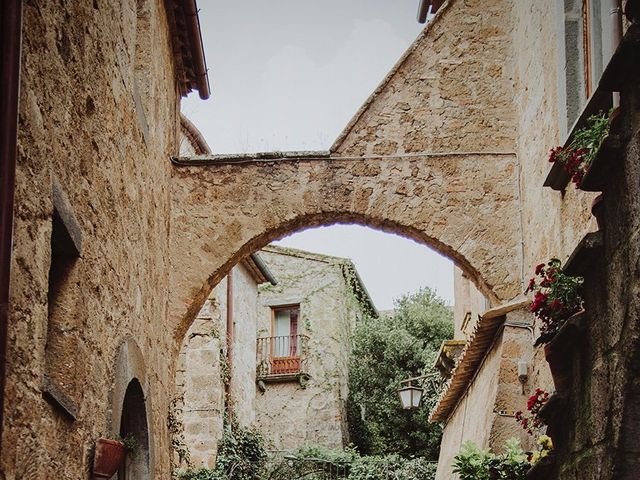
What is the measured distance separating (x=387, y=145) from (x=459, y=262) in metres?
1.35

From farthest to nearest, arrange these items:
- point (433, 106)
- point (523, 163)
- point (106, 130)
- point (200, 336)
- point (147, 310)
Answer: point (200, 336)
point (433, 106)
point (523, 163)
point (147, 310)
point (106, 130)

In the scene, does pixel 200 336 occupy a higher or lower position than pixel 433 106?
lower

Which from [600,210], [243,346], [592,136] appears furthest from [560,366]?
[243,346]

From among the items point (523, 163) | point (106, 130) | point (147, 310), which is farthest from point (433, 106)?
point (106, 130)

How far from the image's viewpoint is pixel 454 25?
9.88 m

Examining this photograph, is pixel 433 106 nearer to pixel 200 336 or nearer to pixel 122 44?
pixel 122 44

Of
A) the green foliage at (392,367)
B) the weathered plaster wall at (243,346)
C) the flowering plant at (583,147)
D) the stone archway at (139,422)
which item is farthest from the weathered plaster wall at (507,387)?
the green foliage at (392,367)

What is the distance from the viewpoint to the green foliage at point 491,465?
610cm

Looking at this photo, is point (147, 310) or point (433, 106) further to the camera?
point (433, 106)

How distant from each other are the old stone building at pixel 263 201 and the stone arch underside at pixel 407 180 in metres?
0.02

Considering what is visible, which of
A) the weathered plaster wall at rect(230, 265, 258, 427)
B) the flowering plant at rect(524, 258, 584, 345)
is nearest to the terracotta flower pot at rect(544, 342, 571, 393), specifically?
the flowering plant at rect(524, 258, 584, 345)

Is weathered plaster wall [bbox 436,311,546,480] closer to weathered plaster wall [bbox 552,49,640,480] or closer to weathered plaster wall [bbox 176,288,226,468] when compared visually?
weathered plaster wall [bbox 552,49,640,480]

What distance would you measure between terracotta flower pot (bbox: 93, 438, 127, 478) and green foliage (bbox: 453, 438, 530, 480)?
214 centimetres

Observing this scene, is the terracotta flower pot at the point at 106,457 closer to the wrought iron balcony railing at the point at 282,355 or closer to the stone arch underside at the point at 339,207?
the stone arch underside at the point at 339,207
